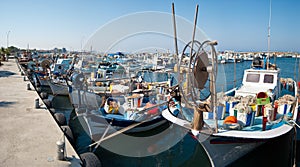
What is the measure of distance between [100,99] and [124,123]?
2.43m

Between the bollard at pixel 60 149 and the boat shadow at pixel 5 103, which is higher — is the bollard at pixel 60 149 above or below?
below

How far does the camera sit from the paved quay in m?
4.29

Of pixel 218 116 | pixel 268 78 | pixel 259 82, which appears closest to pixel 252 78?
pixel 259 82

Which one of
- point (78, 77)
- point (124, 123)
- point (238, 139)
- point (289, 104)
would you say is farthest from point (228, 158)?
point (78, 77)

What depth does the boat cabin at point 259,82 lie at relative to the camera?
974 cm

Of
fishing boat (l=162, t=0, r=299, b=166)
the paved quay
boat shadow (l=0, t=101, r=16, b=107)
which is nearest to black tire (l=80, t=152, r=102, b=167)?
the paved quay

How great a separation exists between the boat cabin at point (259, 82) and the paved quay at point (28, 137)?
712cm

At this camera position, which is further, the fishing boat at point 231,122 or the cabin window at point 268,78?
the cabin window at point 268,78

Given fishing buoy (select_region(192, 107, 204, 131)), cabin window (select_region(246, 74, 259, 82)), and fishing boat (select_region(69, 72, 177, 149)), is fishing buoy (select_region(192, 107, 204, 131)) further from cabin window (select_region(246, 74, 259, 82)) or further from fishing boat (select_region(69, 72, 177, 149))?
cabin window (select_region(246, 74, 259, 82))

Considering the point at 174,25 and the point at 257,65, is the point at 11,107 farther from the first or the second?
the point at 257,65

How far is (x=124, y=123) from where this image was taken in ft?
27.5

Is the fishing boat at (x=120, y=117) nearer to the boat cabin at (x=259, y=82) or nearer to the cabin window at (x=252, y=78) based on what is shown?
the boat cabin at (x=259, y=82)

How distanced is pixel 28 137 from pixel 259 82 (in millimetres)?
9127

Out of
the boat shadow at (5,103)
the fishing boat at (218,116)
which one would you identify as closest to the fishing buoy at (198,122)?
the fishing boat at (218,116)
